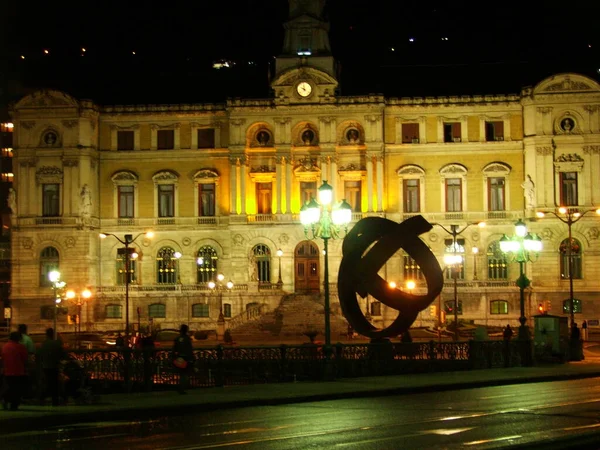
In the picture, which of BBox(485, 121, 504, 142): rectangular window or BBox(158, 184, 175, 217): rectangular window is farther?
BBox(158, 184, 175, 217): rectangular window

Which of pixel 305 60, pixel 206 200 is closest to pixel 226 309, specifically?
pixel 206 200

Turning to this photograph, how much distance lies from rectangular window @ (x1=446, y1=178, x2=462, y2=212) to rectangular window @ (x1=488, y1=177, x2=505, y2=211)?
202 cm

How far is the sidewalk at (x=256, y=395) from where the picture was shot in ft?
76.4

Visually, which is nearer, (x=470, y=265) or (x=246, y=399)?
(x=246, y=399)

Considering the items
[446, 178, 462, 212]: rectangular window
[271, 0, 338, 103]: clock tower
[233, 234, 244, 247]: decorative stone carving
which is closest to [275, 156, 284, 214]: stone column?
[233, 234, 244, 247]: decorative stone carving

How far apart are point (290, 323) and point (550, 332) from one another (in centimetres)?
3084

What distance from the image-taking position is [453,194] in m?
78.6

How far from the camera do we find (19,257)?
78.2 m

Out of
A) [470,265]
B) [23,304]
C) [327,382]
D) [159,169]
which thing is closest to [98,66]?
[159,169]

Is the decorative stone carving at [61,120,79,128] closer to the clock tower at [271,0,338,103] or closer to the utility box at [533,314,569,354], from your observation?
the clock tower at [271,0,338,103]

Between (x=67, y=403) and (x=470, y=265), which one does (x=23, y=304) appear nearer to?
(x=470, y=265)

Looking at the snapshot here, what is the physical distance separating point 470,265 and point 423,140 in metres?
9.08

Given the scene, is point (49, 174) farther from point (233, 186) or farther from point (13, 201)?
point (233, 186)

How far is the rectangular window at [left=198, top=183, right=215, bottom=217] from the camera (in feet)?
262
